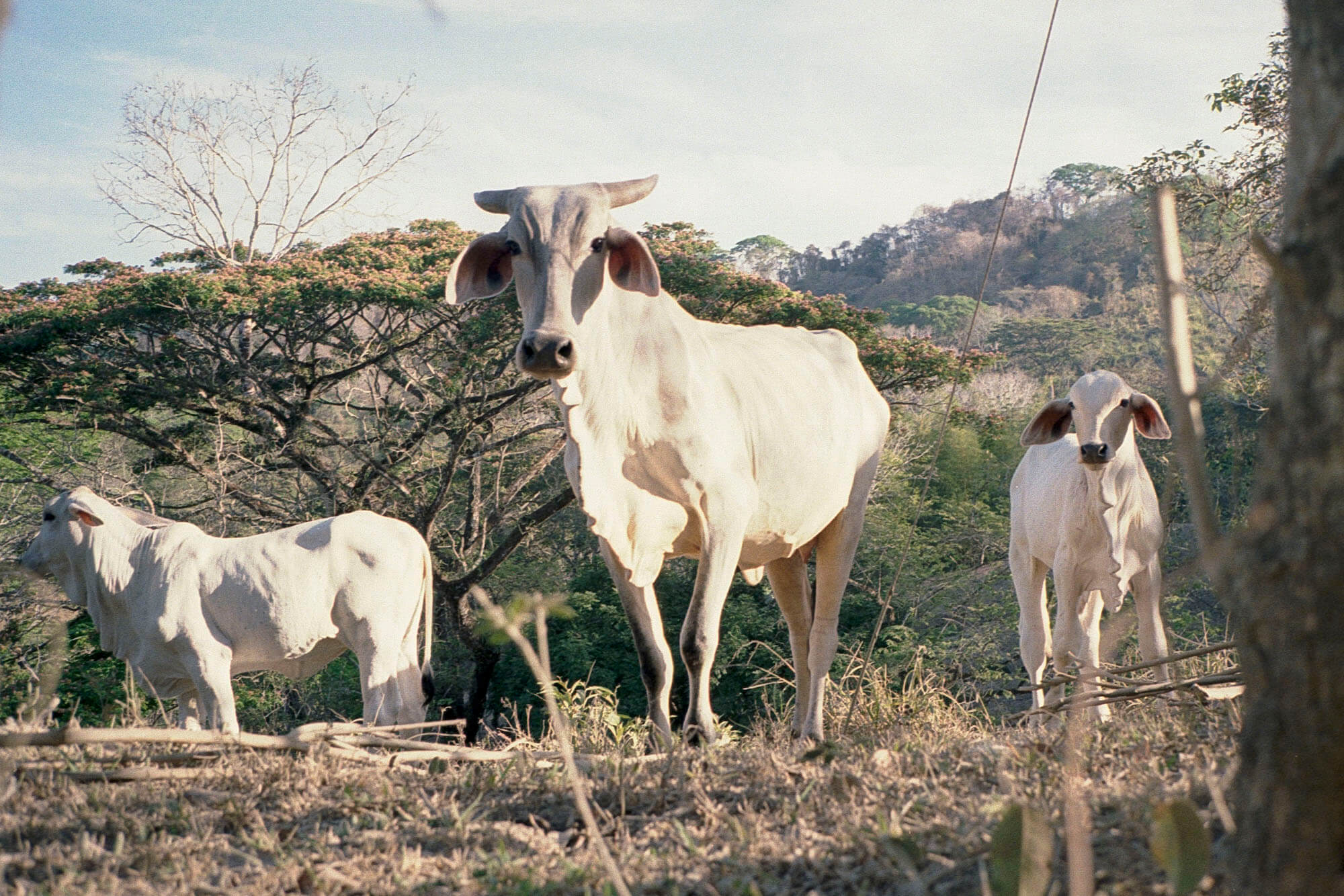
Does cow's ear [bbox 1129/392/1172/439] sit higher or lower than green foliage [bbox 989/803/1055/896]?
higher

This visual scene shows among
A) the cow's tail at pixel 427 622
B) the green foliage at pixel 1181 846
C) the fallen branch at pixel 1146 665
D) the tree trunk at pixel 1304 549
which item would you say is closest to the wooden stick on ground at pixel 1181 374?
the tree trunk at pixel 1304 549

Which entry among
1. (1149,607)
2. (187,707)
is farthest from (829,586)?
(187,707)

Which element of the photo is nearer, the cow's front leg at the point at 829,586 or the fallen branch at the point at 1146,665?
the fallen branch at the point at 1146,665

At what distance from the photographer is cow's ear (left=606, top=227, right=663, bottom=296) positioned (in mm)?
4203

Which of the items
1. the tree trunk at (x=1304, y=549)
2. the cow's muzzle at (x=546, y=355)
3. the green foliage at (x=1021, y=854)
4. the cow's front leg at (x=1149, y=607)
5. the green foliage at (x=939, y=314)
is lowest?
the cow's front leg at (x=1149, y=607)

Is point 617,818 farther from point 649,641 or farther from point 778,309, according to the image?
point 778,309

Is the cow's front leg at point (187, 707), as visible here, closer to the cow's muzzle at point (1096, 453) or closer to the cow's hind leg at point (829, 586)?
the cow's hind leg at point (829, 586)

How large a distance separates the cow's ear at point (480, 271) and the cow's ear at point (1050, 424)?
3.33m

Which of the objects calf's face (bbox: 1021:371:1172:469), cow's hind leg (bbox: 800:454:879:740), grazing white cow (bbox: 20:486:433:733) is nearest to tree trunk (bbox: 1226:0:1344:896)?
cow's hind leg (bbox: 800:454:879:740)

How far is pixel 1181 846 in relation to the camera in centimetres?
175

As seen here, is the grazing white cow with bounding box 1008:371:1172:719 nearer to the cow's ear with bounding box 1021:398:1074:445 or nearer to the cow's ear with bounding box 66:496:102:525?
the cow's ear with bounding box 1021:398:1074:445

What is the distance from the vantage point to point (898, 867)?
2141 mm

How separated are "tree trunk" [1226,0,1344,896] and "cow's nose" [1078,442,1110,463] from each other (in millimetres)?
4578

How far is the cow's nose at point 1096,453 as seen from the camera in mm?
6035
